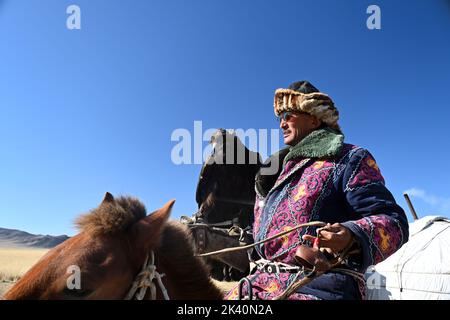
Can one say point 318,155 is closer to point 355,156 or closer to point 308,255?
point 355,156

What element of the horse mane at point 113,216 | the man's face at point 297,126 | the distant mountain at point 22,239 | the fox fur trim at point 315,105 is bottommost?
the distant mountain at point 22,239

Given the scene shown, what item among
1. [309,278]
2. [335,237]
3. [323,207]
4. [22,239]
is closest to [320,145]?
[323,207]

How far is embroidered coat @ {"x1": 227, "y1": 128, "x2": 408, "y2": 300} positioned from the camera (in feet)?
5.95

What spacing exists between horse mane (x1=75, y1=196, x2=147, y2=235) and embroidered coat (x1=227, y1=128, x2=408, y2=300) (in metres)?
0.82

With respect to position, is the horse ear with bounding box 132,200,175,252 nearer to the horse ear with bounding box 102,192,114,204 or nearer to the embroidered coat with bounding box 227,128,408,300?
the horse ear with bounding box 102,192,114,204

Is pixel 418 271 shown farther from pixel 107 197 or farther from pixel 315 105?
pixel 107 197

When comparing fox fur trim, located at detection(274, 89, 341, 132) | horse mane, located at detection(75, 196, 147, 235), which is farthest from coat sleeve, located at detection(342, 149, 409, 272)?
horse mane, located at detection(75, 196, 147, 235)

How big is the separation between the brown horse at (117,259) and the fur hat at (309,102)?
3.79ft

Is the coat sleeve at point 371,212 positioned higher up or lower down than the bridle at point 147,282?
higher up

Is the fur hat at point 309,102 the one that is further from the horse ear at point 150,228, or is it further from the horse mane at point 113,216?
the horse mane at point 113,216

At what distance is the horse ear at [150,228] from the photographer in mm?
1844

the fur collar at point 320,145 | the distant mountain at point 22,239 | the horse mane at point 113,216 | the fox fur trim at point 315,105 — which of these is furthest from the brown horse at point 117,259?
the distant mountain at point 22,239
